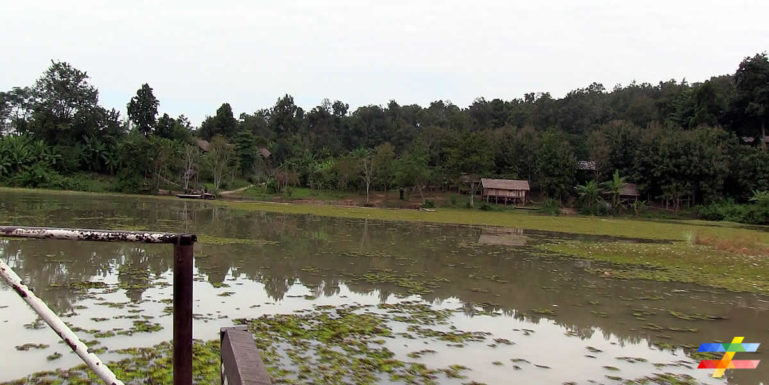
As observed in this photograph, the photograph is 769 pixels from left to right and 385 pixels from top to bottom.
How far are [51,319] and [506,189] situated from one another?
1969 inches

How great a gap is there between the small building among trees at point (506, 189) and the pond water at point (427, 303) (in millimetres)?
34884

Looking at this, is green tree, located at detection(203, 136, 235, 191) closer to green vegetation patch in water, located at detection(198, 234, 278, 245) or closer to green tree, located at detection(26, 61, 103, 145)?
green tree, located at detection(26, 61, 103, 145)

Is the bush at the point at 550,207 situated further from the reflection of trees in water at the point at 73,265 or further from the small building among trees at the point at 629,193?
the reflection of trees in water at the point at 73,265

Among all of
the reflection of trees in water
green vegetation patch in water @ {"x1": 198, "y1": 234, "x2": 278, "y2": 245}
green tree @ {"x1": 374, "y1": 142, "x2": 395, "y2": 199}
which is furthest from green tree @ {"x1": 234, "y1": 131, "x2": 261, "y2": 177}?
the reflection of trees in water

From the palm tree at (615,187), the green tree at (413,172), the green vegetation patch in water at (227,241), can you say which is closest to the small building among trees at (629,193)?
the palm tree at (615,187)

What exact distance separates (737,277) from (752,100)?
1931 inches

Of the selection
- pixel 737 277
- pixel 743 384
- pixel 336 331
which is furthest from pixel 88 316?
pixel 737 277

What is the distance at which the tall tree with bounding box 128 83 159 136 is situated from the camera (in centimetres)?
6162

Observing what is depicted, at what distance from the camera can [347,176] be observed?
169ft

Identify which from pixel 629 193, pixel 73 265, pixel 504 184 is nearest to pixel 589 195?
pixel 629 193

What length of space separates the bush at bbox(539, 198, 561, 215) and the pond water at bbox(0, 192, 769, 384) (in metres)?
30.8

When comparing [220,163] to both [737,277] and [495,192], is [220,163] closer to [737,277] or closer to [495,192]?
[495,192]

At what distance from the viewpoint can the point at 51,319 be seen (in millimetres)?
2113

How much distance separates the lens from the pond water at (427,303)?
6180 millimetres
